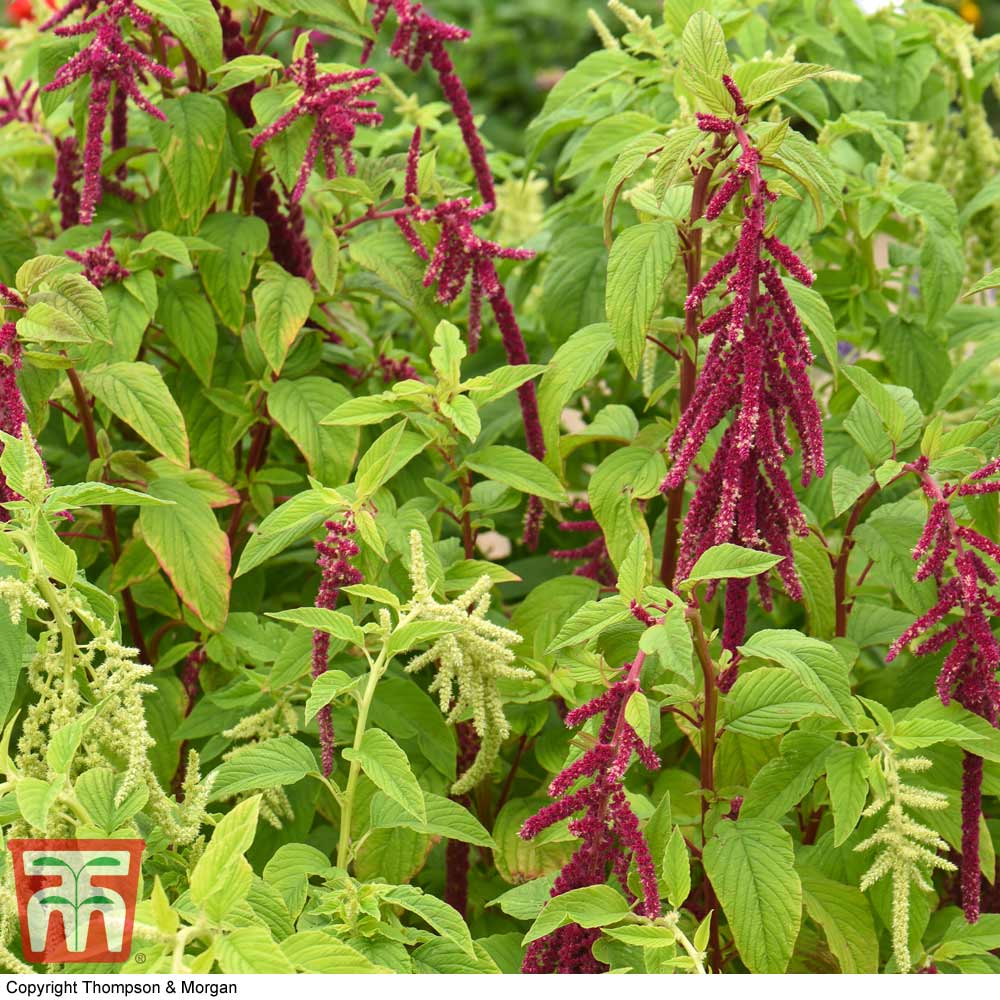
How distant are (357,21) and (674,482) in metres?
0.68

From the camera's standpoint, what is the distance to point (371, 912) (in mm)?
942

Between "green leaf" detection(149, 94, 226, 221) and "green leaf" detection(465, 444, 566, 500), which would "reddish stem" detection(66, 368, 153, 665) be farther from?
"green leaf" detection(465, 444, 566, 500)

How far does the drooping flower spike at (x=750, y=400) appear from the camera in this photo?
3.24 ft

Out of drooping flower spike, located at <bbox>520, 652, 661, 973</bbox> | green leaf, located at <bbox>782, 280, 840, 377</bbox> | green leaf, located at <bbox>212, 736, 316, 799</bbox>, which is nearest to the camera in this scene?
drooping flower spike, located at <bbox>520, 652, 661, 973</bbox>

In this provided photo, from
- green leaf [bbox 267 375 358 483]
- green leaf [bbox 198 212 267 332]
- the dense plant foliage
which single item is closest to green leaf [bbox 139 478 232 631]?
the dense plant foliage

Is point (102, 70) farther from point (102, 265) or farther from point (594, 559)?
point (594, 559)

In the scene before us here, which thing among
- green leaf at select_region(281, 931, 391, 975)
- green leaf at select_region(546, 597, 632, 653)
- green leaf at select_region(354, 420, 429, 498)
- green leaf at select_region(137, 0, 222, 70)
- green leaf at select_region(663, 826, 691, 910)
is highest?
green leaf at select_region(137, 0, 222, 70)

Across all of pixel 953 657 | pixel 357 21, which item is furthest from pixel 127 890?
pixel 357 21

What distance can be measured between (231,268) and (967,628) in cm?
81

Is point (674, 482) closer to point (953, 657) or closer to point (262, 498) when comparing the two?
point (953, 657)

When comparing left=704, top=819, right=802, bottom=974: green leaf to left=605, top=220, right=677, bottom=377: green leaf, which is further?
left=605, top=220, right=677, bottom=377: green leaf

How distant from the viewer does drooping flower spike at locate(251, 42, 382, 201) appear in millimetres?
1283

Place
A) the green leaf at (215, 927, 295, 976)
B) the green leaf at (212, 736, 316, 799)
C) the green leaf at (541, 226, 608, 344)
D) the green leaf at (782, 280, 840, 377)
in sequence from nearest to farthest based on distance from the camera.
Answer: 1. the green leaf at (215, 927, 295, 976)
2. the green leaf at (212, 736, 316, 799)
3. the green leaf at (782, 280, 840, 377)
4. the green leaf at (541, 226, 608, 344)

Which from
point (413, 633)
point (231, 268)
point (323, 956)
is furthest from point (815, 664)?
point (231, 268)
